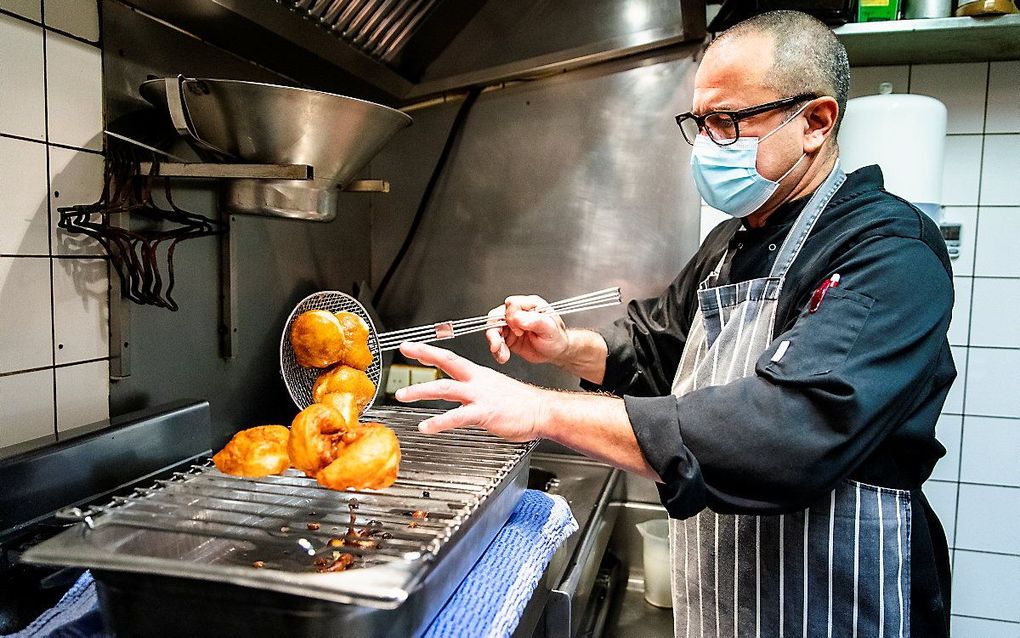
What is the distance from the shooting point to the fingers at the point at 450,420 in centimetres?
91

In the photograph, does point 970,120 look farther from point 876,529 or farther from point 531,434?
point 531,434

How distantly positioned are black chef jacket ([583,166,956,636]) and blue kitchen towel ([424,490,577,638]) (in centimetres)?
21

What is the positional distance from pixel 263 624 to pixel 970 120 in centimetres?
213

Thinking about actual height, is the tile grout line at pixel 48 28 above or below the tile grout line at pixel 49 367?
above

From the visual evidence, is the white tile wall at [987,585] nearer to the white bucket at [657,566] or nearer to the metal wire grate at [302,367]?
the white bucket at [657,566]

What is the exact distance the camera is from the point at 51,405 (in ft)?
3.82

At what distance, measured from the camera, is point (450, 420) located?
0.92m

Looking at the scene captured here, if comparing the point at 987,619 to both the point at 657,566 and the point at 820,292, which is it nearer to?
the point at 657,566

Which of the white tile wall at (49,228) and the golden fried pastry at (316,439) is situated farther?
the white tile wall at (49,228)

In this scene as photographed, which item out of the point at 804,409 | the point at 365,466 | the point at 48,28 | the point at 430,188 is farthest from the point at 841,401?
the point at 430,188

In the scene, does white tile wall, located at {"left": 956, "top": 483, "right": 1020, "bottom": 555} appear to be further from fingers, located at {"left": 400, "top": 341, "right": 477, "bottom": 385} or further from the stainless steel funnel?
the stainless steel funnel

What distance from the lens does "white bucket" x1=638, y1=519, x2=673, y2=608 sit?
1.82 metres

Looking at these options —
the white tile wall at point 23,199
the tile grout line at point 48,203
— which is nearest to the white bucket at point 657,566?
the tile grout line at point 48,203

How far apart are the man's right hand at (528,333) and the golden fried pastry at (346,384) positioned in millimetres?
271
